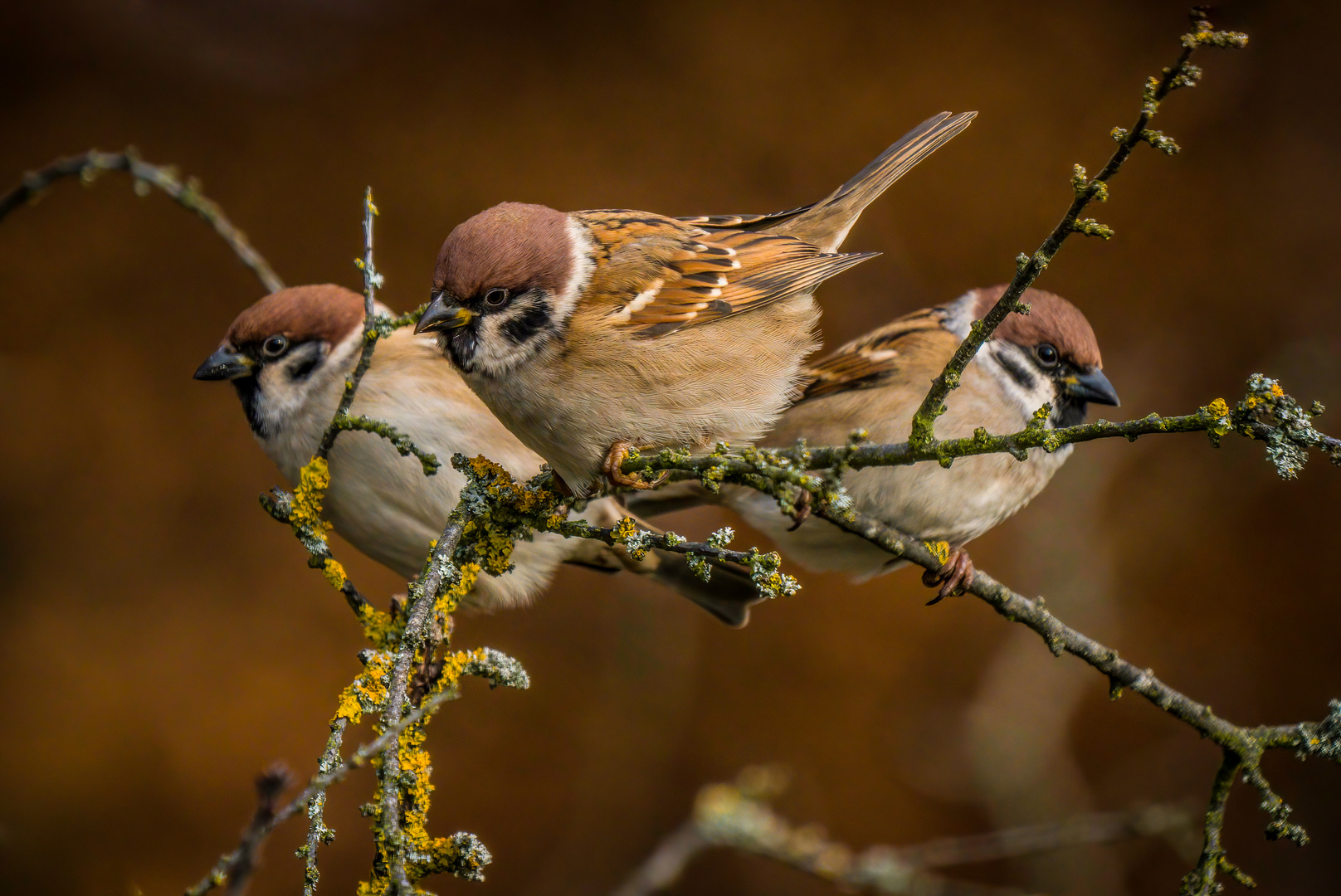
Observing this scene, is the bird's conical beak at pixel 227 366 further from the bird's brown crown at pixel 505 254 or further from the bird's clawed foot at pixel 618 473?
the bird's clawed foot at pixel 618 473

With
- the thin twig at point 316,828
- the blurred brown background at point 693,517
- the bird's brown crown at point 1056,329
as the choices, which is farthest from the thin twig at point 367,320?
the blurred brown background at point 693,517

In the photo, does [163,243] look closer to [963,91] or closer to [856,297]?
[856,297]

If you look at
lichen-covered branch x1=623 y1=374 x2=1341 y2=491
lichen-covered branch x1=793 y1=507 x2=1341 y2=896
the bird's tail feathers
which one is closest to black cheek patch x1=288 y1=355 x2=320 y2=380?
the bird's tail feathers

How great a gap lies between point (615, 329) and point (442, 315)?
0.31 m

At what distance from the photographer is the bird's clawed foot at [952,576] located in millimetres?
1788

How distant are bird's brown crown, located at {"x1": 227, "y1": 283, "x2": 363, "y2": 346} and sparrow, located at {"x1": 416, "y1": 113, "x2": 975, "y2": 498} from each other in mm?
620

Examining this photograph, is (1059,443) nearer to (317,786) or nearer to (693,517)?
(317,786)

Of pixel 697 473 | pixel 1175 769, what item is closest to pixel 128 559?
pixel 697 473

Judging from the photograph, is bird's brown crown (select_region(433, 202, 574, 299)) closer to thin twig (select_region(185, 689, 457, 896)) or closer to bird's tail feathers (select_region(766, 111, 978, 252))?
bird's tail feathers (select_region(766, 111, 978, 252))

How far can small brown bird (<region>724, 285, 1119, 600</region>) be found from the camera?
2.01 metres

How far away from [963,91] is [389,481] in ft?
9.38

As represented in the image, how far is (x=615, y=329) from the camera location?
1626 mm

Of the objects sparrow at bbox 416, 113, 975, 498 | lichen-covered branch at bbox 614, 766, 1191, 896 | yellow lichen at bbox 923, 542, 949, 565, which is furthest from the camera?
lichen-covered branch at bbox 614, 766, 1191, 896

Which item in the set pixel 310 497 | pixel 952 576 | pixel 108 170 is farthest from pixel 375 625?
pixel 952 576
